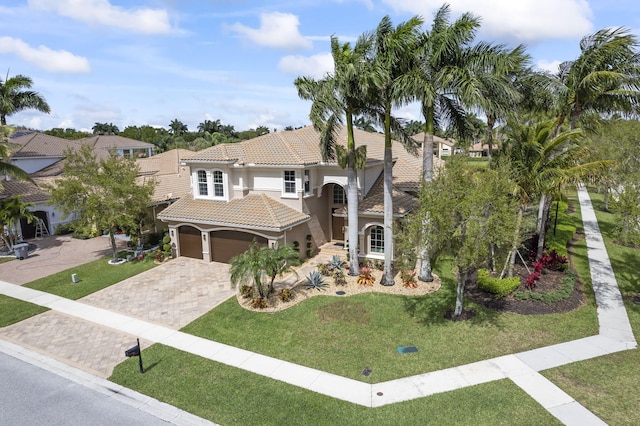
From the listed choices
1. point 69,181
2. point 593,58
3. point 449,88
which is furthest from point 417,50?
point 69,181

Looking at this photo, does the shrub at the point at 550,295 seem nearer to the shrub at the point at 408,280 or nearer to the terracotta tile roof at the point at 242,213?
the shrub at the point at 408,280


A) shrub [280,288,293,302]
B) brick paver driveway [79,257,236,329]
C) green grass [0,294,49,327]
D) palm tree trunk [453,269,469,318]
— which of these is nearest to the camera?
palm tree trunk [453,269,469,318]

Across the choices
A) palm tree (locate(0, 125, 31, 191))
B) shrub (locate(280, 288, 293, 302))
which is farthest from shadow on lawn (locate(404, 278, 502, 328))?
palm tree (locate(0, 125, 31, 191))

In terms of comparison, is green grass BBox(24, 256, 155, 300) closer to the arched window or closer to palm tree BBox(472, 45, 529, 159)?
the arched window

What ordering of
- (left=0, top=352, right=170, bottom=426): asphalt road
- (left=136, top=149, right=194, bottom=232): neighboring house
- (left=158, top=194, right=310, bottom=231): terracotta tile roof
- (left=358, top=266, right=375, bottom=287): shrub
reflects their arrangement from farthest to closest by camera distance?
(left=136, top=149, right=194, bottom=232): neighboring house
(left=158, top=194, right=310, bottom=231): terracotta tile roof
(left=358, top=266, right=375, bottom=287): shrub
(left=0, top=352, right=170, bottom=426): asphalt road

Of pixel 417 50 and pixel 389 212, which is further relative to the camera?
pixel 389 212

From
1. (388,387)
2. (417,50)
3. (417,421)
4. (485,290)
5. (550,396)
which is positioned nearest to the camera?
(417,421)

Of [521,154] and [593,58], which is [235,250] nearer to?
[521,154]

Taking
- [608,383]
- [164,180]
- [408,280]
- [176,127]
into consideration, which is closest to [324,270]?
[408,280]
